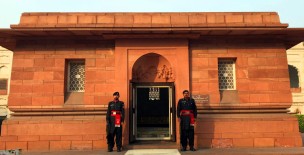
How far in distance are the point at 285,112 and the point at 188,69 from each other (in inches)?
144

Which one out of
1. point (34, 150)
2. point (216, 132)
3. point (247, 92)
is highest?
point (247, 92)

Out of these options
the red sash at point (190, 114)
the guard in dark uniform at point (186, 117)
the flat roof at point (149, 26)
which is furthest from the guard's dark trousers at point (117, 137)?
the flat roof at point (149, 26)

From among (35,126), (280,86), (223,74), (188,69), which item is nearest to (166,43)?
(188,69)

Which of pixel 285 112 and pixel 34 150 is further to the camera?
pixel 285 112

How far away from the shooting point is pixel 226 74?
9289 mm

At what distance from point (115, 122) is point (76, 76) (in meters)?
2.45

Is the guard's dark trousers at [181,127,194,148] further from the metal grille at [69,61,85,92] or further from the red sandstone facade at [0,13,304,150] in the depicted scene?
the metal grille at [69,61,85,92]

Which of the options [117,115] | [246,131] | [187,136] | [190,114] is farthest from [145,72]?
[246,131]

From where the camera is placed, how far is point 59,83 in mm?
8805

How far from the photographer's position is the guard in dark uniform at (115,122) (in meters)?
7.92

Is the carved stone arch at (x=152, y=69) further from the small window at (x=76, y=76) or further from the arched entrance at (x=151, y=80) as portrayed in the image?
the small window at (x=76, y=76)

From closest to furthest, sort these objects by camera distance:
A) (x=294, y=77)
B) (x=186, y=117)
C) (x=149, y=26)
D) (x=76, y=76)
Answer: (x=186, y=117) < (x=149, y=26) < (x=76, y=76) < (x=294, y=77)

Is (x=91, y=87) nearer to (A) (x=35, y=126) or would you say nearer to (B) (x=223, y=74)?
(A) (x=35, y=126)

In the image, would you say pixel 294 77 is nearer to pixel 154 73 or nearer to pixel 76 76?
pixel 154 73
